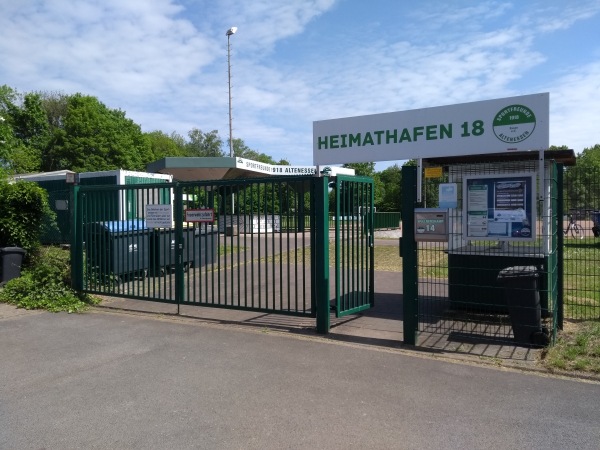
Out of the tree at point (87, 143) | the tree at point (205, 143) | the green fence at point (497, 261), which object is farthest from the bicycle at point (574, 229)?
the tree at point (205, 143)

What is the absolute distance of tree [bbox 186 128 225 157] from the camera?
275 ft

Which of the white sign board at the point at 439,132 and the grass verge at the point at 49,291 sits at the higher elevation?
the white sign board at the point at 439,132

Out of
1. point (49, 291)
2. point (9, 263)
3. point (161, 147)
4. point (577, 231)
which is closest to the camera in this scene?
point (577, 231)

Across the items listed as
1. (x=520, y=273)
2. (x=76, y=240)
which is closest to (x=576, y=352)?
(x=520, y=273)

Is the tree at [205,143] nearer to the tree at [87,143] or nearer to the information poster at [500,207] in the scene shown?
the tree at [87,143]

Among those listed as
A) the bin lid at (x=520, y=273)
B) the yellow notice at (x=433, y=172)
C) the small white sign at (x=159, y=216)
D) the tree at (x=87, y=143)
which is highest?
the tree at (x=87, y=143)

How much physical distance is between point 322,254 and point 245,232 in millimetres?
1521

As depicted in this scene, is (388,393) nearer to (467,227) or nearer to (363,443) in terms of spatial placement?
(363,443)

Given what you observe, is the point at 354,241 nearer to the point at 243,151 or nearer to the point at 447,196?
the point at 447,196

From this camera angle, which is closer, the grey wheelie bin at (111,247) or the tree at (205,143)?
the grey wheelie bin at (111,247)

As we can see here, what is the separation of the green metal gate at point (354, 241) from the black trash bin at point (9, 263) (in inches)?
311

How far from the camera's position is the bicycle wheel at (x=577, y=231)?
7.31 metres

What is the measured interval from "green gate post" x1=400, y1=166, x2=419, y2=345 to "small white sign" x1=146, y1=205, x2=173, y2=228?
412 cm

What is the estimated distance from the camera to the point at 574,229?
7.52 meters
